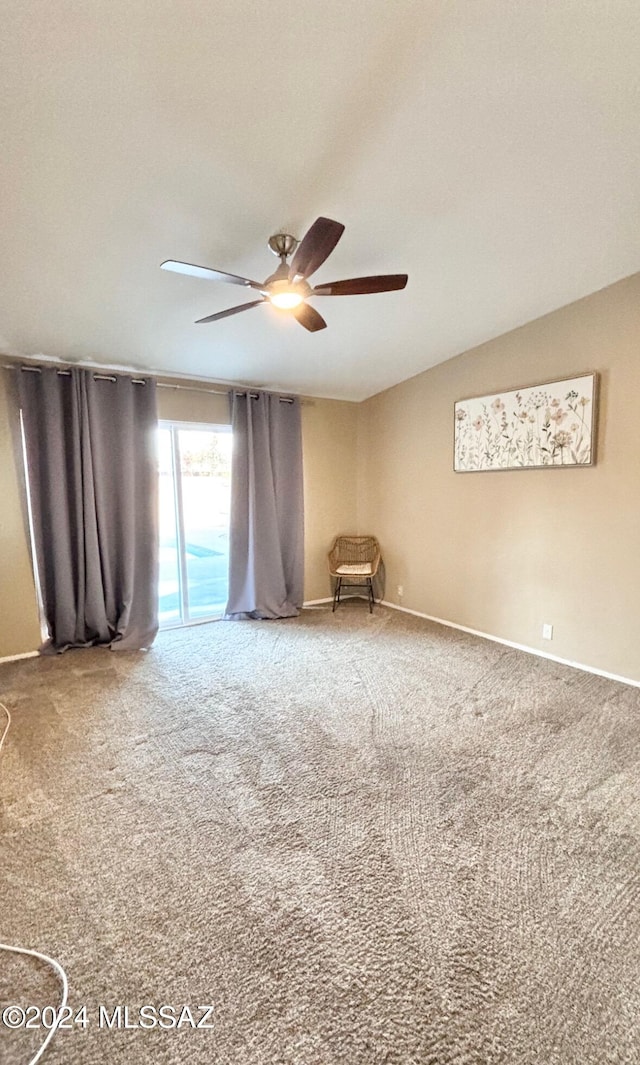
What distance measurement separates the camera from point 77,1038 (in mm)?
1107

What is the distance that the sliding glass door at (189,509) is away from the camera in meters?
4.21

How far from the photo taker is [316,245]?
175 cm

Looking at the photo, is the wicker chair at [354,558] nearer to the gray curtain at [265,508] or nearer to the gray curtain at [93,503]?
the gray curtain at [265,508]

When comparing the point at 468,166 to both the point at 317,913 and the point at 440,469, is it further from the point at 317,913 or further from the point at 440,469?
the point at 317,913

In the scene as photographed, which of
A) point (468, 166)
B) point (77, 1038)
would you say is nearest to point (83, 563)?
point (77, 1038)

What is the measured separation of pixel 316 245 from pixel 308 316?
2.29 ft

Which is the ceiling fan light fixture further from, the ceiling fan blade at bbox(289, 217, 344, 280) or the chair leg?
the chair leg

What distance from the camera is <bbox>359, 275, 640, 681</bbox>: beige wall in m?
2.95

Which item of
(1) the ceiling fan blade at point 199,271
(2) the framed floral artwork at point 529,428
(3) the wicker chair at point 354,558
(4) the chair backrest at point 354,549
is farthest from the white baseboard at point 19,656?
(2) the framed floral artwork at point 529,428

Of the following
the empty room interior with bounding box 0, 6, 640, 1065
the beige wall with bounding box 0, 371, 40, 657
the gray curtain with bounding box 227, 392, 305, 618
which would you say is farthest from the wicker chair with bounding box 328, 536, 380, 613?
the beige wall with bounding box 0, 371, 40, 657

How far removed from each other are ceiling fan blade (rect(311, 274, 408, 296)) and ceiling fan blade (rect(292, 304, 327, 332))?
0.65 ft

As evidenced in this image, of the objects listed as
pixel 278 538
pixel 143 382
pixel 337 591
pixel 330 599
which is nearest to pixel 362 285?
pixel 143 382

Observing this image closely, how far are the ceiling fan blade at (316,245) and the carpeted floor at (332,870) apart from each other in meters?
2.35

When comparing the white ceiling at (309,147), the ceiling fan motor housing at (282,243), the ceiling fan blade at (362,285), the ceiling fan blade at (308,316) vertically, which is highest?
the white ceiling at (309,147)
